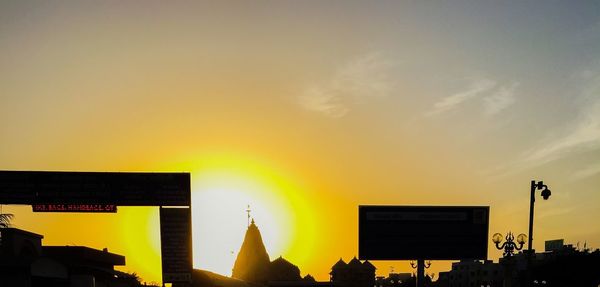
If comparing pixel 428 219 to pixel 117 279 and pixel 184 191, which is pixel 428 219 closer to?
pixel 184 191

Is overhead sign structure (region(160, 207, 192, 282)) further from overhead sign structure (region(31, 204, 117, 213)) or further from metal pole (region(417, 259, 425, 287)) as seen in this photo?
metal pole (region(417, 259, 425, 287))

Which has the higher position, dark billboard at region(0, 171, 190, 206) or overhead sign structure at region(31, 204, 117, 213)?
dark billboard at region(0, 171, 190, 206)

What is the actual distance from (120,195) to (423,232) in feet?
55.6

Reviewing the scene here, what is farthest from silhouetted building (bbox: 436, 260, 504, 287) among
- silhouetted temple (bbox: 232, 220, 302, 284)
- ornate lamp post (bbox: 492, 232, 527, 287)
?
ornate lamp post (bbox: 492, 232, 527, 287)

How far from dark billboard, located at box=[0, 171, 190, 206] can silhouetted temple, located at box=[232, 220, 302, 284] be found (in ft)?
387

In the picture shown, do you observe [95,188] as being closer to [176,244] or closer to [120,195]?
[120,195]

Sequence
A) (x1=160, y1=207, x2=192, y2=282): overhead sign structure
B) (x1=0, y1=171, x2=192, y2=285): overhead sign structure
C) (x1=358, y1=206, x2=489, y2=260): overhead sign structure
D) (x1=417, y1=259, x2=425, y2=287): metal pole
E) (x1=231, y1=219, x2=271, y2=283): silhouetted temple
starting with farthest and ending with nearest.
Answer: (x1=231, y1=219, x2=271, y2=283): silhouetted temple, (x1=358, y1=206, x2=489, y2=260): overhead sign structure, (x1=160, y1=207, x2=192, y2=282): overhead sign structure, (x1=417, y1=259, x2=425, y2=287): metal pole, (x1=0, y1=171, x2=192, y2=285): overhead sign structure

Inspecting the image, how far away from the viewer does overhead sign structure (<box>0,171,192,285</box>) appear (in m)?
33.0

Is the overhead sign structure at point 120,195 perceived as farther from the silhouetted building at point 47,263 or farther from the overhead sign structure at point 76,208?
the silhouetted building at point 47,263

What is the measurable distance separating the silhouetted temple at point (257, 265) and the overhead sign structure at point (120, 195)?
117 meters

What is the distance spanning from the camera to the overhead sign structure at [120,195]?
108 ft

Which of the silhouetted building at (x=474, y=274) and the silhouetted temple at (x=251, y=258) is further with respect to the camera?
the silhouetted temple at (x=251, y=258)

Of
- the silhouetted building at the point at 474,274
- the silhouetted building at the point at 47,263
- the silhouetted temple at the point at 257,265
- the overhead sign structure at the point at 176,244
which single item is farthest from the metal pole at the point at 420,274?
the silhouetted building at the point at 474,274

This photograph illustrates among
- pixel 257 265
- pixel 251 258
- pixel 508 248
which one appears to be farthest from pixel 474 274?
pixel 508 248
